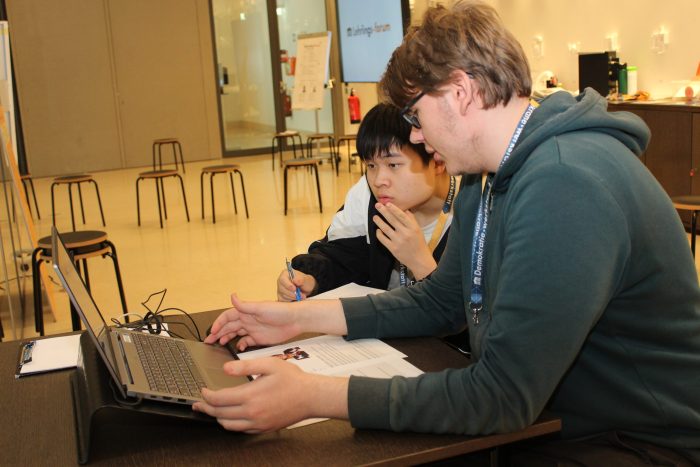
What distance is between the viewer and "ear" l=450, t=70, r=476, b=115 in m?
1.17

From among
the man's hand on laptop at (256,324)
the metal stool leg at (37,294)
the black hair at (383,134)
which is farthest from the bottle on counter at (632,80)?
the man's hand on laptop at (256,324)

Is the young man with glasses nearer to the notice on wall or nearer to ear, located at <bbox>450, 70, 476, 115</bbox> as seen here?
ear, located at <bbox>450, 70, 476, 115</bbox>

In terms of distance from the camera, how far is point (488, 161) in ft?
4.03

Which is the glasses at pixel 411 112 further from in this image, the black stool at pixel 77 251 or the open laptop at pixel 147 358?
the black stool at pixel 77 251

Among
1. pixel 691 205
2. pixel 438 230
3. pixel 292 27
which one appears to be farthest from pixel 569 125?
pixel 292 27

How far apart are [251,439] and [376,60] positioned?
6232 millimetres

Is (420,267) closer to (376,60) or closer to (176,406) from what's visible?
(176,406)

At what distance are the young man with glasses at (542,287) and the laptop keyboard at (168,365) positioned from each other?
0.08 meters

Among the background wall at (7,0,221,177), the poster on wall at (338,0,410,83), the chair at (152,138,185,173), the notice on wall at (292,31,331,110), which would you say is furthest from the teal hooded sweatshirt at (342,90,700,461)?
the background wall at (7,0,221,177)

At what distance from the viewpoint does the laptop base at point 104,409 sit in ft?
3.40

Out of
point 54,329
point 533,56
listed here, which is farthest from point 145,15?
point 54,329

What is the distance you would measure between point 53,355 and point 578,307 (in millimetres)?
1049

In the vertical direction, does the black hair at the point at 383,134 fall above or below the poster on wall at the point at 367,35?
below

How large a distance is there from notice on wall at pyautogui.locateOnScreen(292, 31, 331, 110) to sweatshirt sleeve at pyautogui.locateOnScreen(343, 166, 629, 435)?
7449mm
